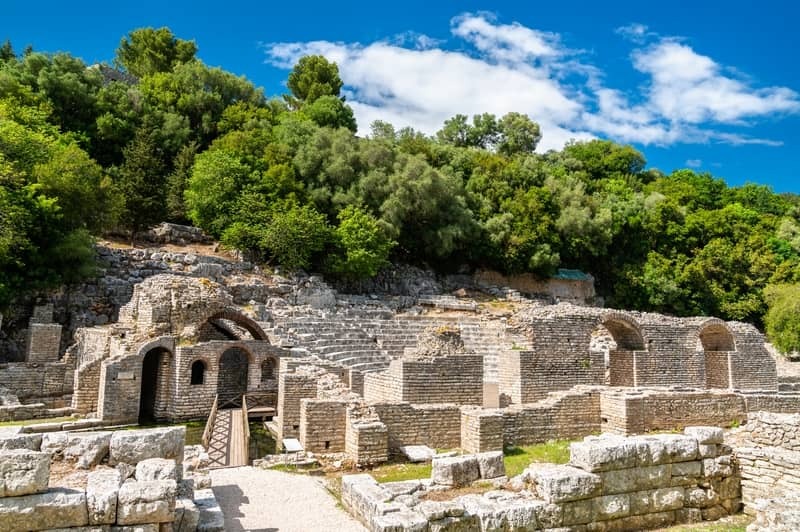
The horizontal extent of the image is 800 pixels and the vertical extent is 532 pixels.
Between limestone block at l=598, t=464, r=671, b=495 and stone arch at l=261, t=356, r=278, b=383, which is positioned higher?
stone arch at l=261, t=356, r=278, b=383

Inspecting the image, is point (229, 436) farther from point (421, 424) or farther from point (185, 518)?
point (185, 518)

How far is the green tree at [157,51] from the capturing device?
→ 46431 millimetres

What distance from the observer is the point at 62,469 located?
5.26 meters

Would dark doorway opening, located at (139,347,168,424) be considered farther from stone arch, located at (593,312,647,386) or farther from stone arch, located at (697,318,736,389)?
stone arch, located at (697,318,736,389)

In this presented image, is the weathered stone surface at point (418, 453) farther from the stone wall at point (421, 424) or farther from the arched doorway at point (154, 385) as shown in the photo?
the arched doorway at point (154, 385)

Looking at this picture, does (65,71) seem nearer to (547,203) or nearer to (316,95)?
(316,95)

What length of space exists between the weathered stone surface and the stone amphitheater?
0.50 feet

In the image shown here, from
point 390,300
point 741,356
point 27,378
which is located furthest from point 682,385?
point 27,378

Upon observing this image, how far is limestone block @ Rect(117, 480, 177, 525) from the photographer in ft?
15.3

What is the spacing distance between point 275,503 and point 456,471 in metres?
2.38

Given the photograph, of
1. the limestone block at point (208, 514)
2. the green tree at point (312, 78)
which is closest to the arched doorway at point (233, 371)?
the limestone block at point (208, 514)

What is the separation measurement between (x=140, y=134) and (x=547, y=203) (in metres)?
26.7

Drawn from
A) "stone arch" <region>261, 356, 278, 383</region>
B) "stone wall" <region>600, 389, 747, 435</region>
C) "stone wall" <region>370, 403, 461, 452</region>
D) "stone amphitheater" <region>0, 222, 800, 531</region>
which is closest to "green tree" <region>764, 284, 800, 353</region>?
"stone amphitheater" <region>0, 222, 800, 531</region>

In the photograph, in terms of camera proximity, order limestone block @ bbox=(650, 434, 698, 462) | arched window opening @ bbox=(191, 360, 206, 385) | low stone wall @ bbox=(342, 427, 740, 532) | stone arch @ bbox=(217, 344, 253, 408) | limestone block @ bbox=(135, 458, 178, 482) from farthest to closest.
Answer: stone arch @ bbox=(217, 344, 253, 408) → arched window opening @ bbox=(191, 360, 206, 385) → limestone block @ bbox=(650, 434, 698, 462) → low stone wall @ bbox=(342, 427, 740, 532) → limestone block @ bbox=(135, 458, 178, 482)
